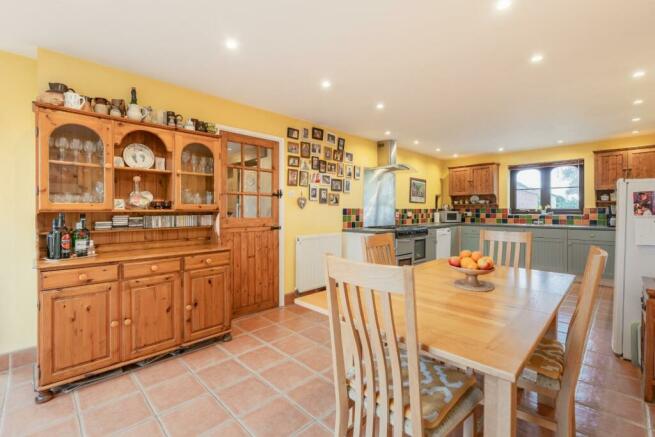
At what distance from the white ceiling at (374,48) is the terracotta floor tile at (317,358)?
2.40 m

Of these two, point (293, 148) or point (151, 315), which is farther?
point (293, 148)

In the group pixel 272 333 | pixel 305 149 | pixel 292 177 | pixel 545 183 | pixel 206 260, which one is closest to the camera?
pixel 206 260

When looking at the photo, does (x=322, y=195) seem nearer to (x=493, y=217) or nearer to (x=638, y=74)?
(x=638, y=74)

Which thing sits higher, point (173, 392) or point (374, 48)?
point (374, 48)

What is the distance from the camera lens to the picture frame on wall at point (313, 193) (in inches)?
158

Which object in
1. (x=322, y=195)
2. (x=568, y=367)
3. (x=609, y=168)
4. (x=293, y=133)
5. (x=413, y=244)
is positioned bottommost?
(x=568, y=367)

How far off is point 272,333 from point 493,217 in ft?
17.2

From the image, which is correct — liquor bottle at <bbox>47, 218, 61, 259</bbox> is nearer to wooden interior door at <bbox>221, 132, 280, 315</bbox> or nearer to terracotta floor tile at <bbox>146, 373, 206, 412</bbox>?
terracotta floor tile at <bbox>146, 373, 206, 412</bbox>

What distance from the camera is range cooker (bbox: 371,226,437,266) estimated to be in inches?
167

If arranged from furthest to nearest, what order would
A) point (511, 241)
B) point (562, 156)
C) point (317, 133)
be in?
point (562, 156) < point (317, 133) < point (511, 241)

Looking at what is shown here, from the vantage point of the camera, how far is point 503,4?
1694mm

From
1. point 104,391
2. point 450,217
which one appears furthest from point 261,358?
point 450,217

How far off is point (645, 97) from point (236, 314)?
16.2 feet

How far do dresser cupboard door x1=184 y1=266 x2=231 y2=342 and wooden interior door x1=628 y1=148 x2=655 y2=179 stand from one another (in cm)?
606
